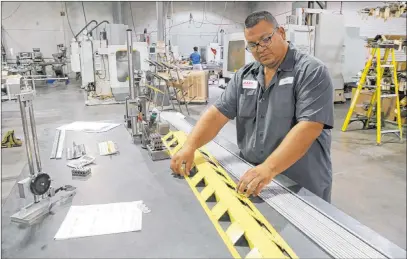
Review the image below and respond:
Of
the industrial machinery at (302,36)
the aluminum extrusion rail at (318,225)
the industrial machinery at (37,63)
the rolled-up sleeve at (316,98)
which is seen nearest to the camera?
the aluminum extrusion rail at (318,225)

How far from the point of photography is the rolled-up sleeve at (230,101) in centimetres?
155

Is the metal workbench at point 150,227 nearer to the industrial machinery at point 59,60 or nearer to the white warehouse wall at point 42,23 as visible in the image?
the industrial machinery at point 59,60

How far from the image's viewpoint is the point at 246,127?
4.93 feet

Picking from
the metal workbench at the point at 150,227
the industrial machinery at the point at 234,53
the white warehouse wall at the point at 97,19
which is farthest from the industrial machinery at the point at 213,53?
the metal workbench at the point at 150,227

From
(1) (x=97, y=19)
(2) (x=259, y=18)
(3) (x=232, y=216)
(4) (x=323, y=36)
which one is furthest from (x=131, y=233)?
(1) (x=97, y=19)

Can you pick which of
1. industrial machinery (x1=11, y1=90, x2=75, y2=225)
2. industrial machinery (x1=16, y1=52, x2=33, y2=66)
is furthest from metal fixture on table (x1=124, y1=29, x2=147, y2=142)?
industrial machinery (x1=16, y1=52, x2=33, y2=66)

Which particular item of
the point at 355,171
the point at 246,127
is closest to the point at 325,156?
the point at 246,127

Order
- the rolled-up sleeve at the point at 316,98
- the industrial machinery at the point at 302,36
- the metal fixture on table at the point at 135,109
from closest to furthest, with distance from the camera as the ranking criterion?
the rolled-up sleeve at the point at 316,98, the metal fixture on table at the point at 135,109, the industrial machinery at the point at 302,36

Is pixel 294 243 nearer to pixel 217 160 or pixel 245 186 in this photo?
pixel 245 186

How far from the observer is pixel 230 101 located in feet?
5.12

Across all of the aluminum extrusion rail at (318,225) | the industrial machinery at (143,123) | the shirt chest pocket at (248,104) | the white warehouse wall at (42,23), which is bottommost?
the aluminum extrusion rail at (318,225)

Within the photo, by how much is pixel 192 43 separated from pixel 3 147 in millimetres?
9854

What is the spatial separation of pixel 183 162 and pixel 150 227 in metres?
0.43

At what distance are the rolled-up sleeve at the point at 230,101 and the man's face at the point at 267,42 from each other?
0.70 feet
